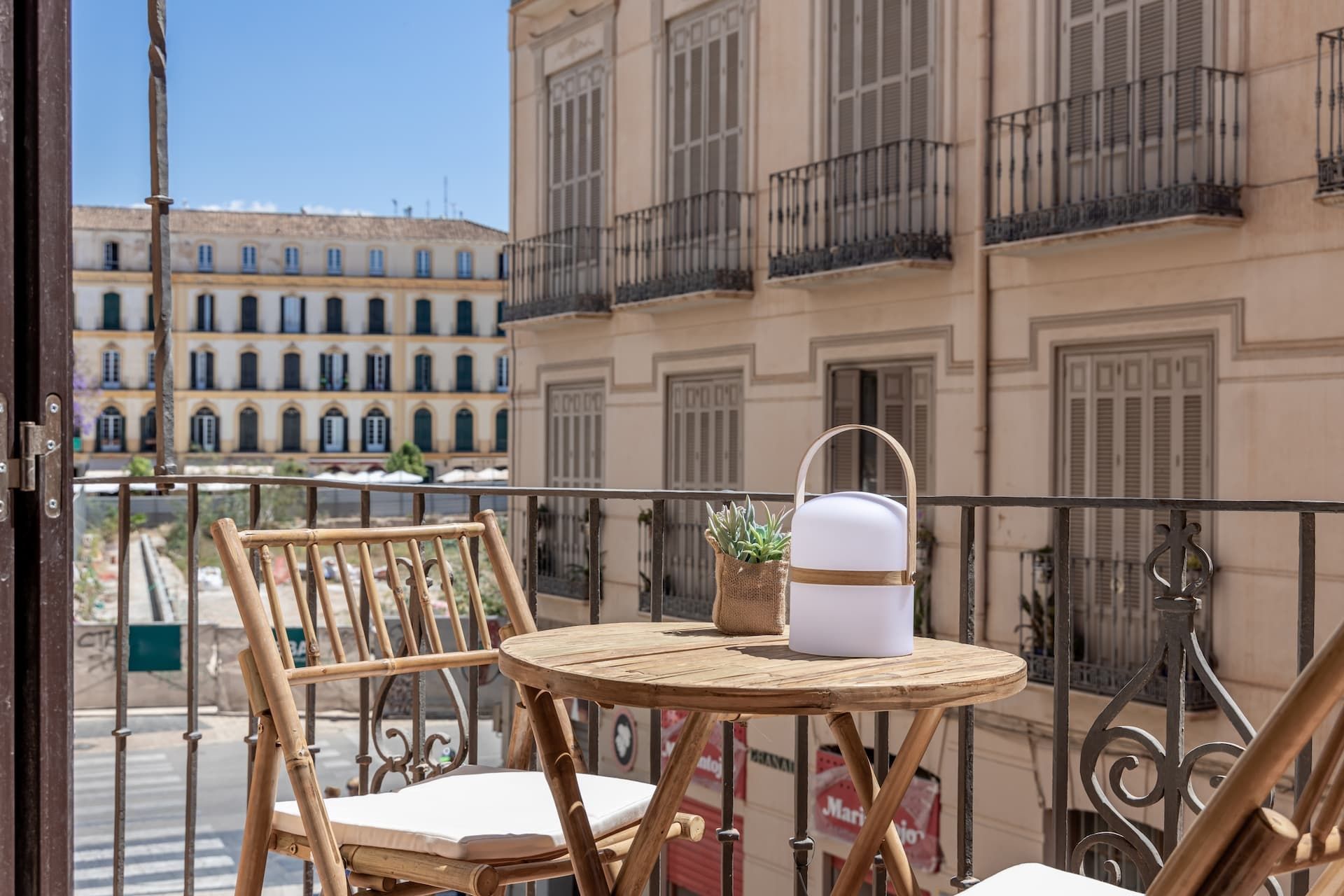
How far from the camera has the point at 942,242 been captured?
9539mm

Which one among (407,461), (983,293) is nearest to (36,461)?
(983,293)

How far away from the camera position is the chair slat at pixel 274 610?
2.21 metres

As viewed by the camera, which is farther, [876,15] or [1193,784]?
[876,15]

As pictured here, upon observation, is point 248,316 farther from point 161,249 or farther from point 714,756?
point 161,249

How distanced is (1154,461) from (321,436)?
130 ft

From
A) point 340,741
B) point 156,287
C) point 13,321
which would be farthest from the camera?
point 340,741

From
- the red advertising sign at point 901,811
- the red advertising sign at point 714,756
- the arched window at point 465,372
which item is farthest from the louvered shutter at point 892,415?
the arched window at point 465,372

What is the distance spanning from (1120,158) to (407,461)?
1454 inches

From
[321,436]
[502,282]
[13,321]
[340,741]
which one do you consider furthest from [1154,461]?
[321,436]

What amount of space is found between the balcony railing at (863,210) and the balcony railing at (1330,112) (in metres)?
2.65

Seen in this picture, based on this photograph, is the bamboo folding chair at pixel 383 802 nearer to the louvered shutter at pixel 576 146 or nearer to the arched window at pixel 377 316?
the louvered shutter at pixel 576 146

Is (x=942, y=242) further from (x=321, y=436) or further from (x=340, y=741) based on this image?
(x=321, y=436)

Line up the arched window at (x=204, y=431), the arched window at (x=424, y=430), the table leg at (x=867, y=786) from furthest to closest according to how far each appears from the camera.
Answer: the arched window at (x=424, y=430), the arched window at (x=204, y=431), the table leg at (x=867, y=786)

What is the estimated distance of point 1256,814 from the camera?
0.99m
